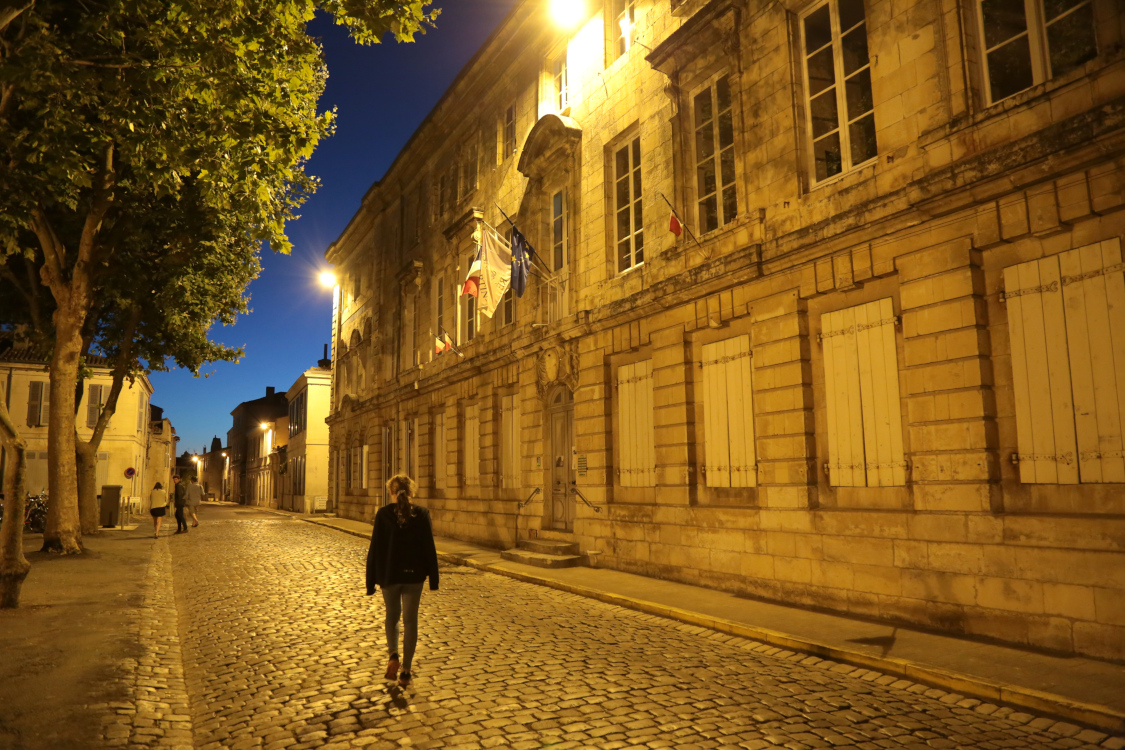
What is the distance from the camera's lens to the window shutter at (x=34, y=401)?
34625mm

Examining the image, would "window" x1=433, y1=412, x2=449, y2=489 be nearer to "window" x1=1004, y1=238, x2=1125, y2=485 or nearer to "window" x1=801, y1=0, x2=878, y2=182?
"window" x1=801, y1=0, x2=878, y2=182

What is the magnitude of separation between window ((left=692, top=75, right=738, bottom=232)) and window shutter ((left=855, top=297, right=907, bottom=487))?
10.9 ft

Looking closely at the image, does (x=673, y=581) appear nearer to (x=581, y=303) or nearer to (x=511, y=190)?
(x=581, y=303)

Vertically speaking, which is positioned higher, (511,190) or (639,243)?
(511,190)

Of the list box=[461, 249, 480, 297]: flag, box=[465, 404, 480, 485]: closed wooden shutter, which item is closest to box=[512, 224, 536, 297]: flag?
box=[461, 249, 480, 297]: flag

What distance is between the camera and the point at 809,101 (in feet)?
34.2

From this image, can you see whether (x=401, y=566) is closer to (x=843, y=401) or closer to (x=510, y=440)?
(x=843, y=401)

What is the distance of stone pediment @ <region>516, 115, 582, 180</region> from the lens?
16281 millimetres

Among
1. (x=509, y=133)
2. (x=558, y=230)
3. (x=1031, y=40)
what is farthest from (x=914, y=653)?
(x=509, y=133)

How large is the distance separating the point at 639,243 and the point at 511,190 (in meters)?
6.15

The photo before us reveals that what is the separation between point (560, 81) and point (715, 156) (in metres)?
7.19

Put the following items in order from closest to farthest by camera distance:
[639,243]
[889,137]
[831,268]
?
1. [889,137]
2. [831,268]
3. [639,243]

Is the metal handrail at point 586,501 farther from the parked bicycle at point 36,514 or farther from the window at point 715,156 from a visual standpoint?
the parked bicycle at point 36,514

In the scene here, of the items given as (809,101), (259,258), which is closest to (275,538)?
(259,258)
